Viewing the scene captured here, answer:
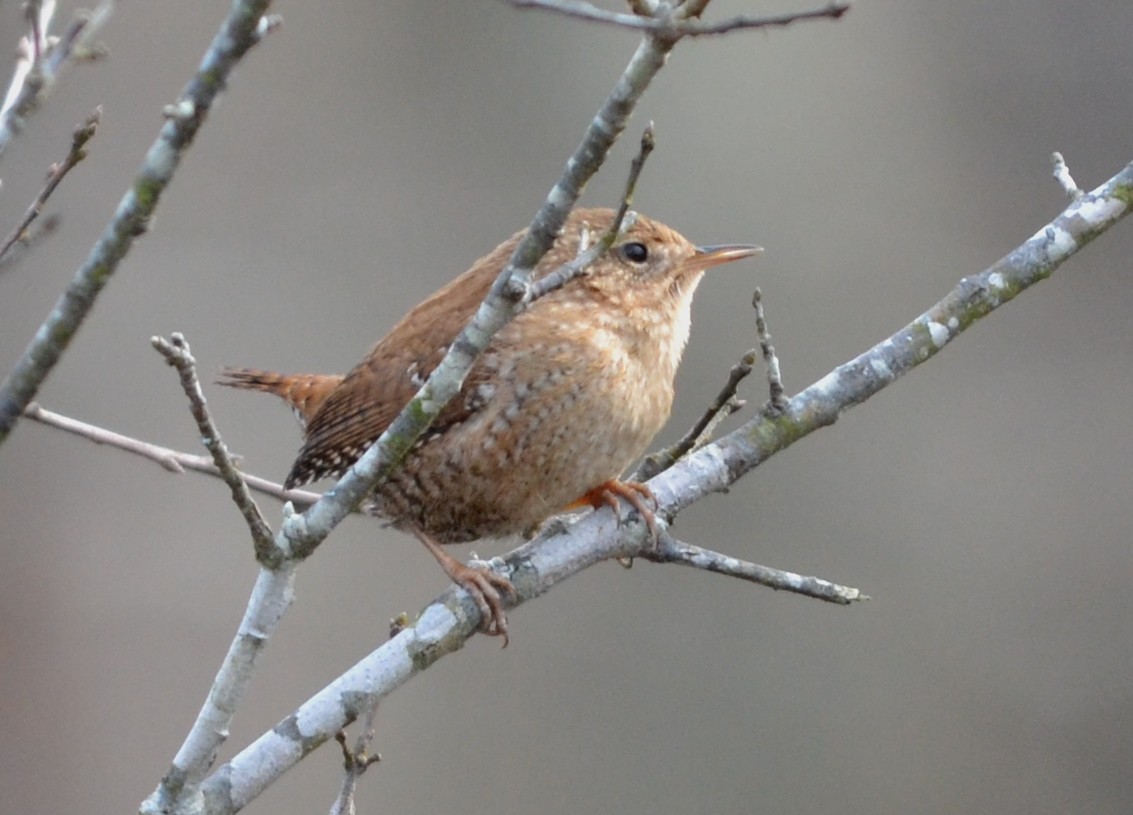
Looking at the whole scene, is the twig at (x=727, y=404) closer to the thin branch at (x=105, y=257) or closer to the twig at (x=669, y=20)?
the twig at (x=669, y=20)

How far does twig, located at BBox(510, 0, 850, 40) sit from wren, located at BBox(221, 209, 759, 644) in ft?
3.24

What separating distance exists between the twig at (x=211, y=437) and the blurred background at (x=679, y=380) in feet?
11.1

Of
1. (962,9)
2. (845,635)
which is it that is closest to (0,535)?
Result: (845,635)

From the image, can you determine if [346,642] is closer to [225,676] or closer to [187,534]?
[187,534]

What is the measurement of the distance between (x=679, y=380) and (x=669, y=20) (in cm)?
405

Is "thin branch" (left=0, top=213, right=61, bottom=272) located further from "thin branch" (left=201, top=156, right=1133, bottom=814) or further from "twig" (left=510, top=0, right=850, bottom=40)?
"thin branch" (left=201, top=156, right=1133, bottom=814)

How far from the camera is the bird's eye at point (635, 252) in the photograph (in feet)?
10.0

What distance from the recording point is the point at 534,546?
8.21ft

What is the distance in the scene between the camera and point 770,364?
2477 mm

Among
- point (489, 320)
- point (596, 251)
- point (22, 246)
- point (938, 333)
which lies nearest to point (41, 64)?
point (22, 246)

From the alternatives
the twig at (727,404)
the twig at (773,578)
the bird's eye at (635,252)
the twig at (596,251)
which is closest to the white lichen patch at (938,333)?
the twig at (727,404)

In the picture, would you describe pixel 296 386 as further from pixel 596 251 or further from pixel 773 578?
pixel 596 251

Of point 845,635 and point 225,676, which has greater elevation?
point 845,635

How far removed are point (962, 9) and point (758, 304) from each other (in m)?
4.70
